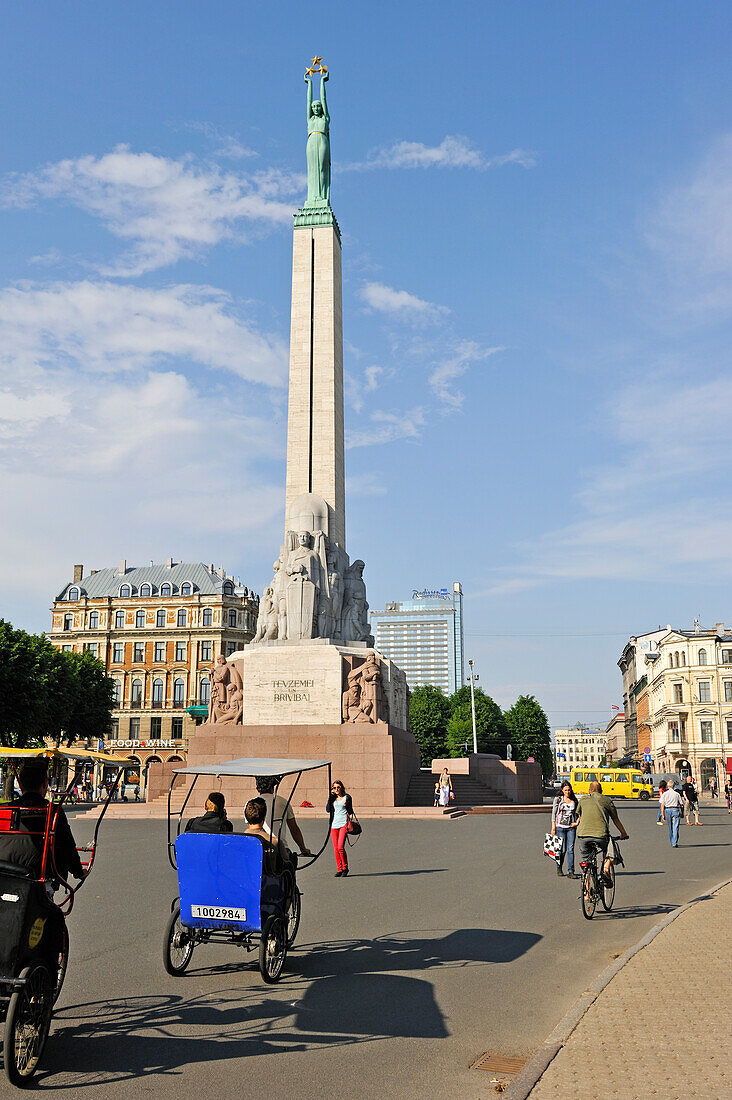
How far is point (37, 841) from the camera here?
21.7ft

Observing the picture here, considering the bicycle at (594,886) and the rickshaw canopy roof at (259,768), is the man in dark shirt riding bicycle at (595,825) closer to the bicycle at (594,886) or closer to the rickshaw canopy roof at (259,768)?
the bicycle at (594,886)

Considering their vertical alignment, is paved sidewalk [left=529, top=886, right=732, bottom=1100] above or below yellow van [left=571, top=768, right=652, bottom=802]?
above

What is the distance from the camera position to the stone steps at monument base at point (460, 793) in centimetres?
3384

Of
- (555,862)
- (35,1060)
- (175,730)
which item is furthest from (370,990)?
(175,730)

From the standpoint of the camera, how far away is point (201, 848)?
838 cm

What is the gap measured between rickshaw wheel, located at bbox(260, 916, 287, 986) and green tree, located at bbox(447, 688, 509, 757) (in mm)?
78133

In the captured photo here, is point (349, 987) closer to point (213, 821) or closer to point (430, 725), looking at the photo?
point (213, 821)

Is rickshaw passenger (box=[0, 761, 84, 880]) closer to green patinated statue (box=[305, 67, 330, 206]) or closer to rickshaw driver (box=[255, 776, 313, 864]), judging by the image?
rickshaw driver (box=[255, 776, 313, 864])

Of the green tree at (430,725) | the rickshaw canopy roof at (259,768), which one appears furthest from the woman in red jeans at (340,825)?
the green tree at (430,725)

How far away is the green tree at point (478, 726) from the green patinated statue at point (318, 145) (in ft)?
184

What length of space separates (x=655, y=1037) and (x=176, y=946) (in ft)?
13.8

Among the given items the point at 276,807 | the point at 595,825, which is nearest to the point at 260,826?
the point at 276,807

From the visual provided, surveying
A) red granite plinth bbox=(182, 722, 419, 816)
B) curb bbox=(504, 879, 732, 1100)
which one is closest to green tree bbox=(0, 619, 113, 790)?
red granite plinth bbox=(182, 722, 419, 816)

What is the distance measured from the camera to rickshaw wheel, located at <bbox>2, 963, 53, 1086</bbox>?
5645mm
